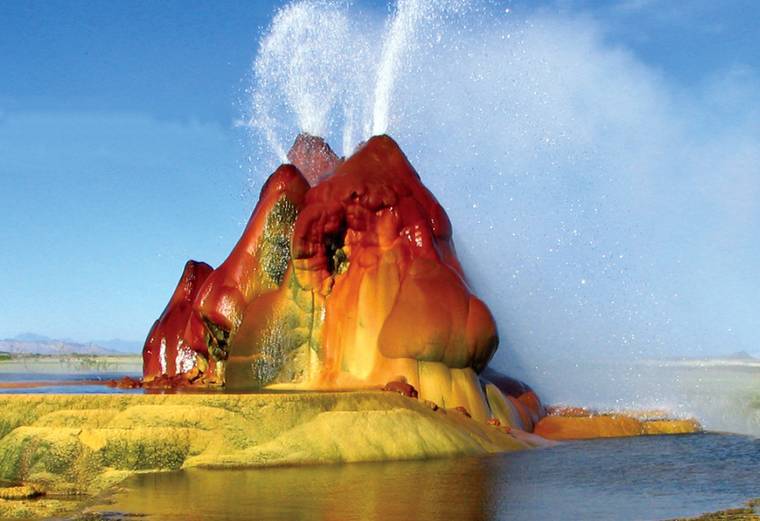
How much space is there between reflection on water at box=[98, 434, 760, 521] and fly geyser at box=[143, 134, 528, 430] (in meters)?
3.28

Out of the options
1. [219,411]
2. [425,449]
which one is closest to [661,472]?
[425,449]

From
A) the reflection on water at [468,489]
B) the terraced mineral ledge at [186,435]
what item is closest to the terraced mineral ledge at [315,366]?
the terraced mineral ledge at [186,435]

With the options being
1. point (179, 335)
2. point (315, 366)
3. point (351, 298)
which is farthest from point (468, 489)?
point (179, 335)

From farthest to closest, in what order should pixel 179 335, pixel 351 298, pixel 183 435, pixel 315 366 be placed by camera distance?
1. pixel 179 335
2. pixel 315 366
3. pixel 351 298
4. pixel 183 435

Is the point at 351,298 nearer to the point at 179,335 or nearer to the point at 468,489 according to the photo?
the point at 179,335

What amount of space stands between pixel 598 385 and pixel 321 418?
23.9m

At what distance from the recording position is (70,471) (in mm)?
16531

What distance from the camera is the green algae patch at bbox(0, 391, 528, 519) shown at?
16.7m

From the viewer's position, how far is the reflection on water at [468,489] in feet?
41.3

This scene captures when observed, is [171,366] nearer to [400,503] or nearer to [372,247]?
[372,247]

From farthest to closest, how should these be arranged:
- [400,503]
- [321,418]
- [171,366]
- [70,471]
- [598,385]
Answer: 1. [598,385]
2. [171,366]
3. [321,418]
4. [70,471]
5. [400,503]

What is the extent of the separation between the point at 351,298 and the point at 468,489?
9.71m

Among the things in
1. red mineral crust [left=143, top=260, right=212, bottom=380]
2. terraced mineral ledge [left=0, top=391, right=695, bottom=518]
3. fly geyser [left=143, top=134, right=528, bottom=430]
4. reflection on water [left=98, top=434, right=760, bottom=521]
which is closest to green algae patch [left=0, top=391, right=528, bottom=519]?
terraced mineral ledge [left=0, top=391, right=695, bottom=518]

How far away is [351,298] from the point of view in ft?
78.0
